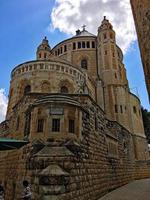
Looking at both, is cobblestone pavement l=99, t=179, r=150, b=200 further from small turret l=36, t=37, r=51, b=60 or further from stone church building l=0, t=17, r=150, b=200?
small turret l=36, t=37, r=51, b=60

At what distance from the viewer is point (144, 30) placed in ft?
15.8

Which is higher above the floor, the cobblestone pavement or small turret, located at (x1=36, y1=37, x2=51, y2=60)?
small turret, located at (x1=36, y1=37, x2=51, y2=60)

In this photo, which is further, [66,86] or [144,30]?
[66,86]

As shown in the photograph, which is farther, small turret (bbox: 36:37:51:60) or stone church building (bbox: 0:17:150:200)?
small turret (bbox: 36:37:51:60)

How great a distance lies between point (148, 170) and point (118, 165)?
11.5m

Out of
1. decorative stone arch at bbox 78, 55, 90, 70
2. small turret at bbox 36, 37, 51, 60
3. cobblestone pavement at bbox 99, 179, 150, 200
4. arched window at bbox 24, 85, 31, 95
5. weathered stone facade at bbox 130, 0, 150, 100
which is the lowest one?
cobblestone pavement at bbox 99, 179, 150, 200

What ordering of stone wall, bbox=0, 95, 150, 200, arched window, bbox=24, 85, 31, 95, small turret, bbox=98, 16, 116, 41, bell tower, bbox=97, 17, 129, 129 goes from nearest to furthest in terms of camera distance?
stone wall, bbox=0, 95, 150, 200, arched window, bbox=24, 85, 31, 95, bell tower, bbox=97, 17, 129, 129, small turret, bbox=98, 16, 116, 41

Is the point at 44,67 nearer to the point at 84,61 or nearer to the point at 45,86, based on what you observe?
the point at 45,86

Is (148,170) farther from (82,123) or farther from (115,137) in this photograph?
(82,123)

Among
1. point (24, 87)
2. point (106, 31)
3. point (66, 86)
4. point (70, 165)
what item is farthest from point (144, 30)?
point (106, 31)

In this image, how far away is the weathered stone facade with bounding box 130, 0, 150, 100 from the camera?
463cm

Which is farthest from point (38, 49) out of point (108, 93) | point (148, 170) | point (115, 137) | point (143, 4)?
point (143, 4)

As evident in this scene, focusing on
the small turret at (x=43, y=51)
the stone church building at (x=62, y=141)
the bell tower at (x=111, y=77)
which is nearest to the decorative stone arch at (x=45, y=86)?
the stone church building at (x=62, y=141)

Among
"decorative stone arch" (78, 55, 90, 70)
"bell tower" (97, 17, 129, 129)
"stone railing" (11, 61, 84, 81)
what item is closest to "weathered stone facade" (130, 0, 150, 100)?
"stone railing" (11, 61, 84, 81)
